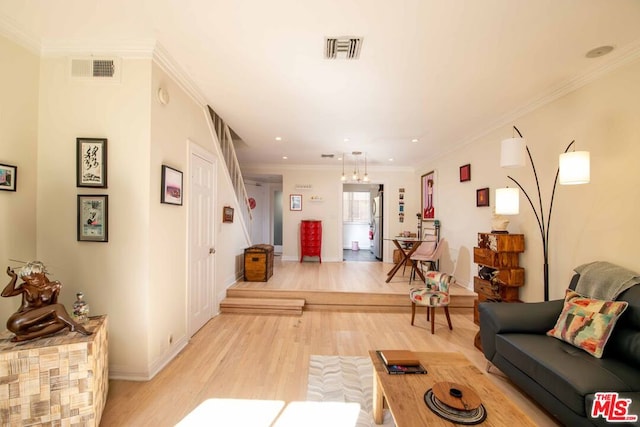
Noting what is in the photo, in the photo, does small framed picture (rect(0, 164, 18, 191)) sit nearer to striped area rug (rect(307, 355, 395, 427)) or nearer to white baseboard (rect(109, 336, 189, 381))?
white baseboard (rect(109, 336, 189, 381))

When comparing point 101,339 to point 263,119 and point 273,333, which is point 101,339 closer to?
point 273,333

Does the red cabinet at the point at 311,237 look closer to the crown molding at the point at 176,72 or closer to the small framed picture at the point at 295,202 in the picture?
the small framed picture at the point at 295,202

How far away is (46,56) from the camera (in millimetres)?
2174

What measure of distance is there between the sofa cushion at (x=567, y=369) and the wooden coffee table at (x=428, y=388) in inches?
18.4

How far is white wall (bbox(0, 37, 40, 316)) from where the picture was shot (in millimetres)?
1929

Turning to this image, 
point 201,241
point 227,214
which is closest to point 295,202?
point 227,214

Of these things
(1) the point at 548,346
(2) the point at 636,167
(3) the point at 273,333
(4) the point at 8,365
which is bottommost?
(3) the point at 273,333

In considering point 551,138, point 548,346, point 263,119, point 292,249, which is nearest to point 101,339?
point 263,119

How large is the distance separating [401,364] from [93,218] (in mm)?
2587

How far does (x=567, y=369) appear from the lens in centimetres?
168

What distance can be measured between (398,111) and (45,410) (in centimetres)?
398

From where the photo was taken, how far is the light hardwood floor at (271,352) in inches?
77.8

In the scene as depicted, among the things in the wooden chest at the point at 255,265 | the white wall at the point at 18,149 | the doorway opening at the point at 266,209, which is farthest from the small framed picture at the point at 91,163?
the doorway opening at the point at 266,209

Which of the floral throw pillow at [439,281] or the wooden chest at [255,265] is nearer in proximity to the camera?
the floral throw pillow at [439,281]
